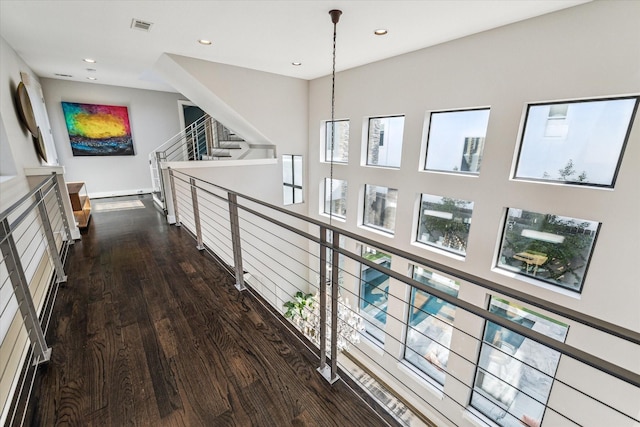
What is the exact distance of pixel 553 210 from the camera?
3033mm

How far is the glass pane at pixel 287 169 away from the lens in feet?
20.6

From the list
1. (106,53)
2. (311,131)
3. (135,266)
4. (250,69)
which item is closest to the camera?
(135,266)

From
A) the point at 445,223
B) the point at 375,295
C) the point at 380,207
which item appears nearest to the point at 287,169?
the point at 380,207

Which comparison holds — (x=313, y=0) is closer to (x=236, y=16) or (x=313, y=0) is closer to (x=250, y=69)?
(x=236, y=16)

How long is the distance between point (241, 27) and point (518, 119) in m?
3.23

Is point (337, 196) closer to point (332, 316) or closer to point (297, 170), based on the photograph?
point (297, 170)

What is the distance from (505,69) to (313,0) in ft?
7.37

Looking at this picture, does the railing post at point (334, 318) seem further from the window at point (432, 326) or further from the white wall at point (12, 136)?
the window at point (432, 326)

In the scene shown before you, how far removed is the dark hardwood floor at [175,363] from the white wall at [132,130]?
4524 mm

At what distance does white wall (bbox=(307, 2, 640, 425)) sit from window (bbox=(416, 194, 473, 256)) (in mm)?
146

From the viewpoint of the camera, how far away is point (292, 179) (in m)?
6.62

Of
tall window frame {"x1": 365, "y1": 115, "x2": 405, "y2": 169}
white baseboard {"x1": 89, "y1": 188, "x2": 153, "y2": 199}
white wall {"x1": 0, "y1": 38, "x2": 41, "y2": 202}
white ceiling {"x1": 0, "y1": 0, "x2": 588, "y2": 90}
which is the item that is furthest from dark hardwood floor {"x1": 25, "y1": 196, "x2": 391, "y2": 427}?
white baseboard {"x1": 89, "y1": 188, "x2": 153, "y2": 199}

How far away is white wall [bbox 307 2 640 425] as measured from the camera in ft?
8.34

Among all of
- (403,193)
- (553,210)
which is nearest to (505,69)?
(553,210)
